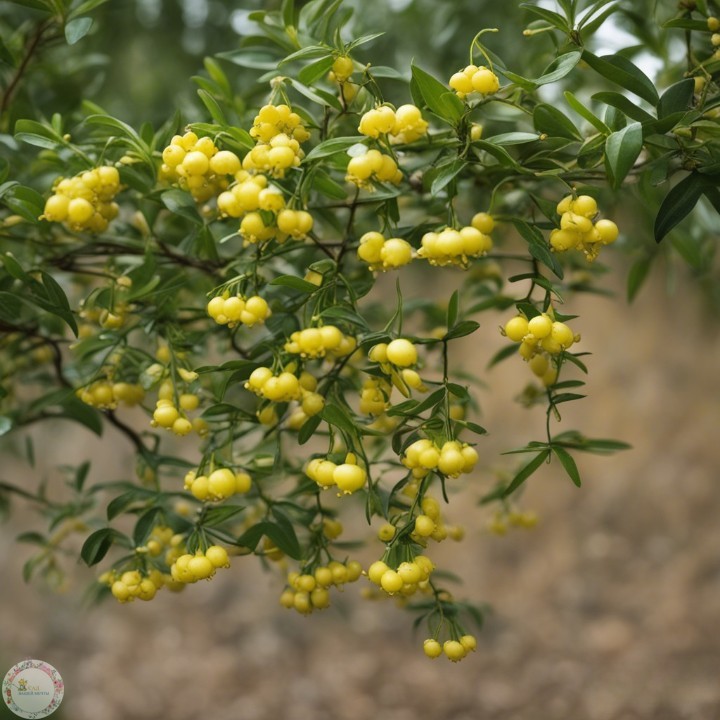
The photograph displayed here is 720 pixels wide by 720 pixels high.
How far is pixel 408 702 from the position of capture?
8.39 feet

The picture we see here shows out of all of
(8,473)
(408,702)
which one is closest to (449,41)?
(408,702)

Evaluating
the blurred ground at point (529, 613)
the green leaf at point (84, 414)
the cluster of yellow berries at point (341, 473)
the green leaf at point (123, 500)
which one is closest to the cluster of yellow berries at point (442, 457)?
the cluster of yellow berries at point (341, 473)

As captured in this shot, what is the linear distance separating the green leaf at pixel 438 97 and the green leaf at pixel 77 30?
1.20 feet

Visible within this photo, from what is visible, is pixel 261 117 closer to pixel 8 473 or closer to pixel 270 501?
pixel 270 501

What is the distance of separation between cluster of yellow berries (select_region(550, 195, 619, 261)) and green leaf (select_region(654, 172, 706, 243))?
0.19 feet

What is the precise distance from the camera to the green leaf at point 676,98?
71cm

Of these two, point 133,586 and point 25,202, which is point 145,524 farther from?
point 25,202

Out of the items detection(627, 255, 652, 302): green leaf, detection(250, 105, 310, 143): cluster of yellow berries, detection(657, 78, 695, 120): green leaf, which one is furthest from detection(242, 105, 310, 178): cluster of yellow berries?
detection(627, 255, 652, 302): green leaf

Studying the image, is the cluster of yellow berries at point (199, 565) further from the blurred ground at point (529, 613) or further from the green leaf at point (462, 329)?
the blurred ground at point (529, 613)

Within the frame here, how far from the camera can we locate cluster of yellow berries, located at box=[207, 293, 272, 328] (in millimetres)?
717

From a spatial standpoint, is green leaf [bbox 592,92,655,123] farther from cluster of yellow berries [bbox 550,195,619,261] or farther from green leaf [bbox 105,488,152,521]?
green leaf [bbox 105,488,152,521]

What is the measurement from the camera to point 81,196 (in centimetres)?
78

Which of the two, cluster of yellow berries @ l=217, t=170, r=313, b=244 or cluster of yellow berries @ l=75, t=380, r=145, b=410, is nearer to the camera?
cluster of yellow berries @ l=217, t=170, r=313, b=244

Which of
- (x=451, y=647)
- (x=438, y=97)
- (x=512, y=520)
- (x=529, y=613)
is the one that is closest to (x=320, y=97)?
(x=438, y=97)
